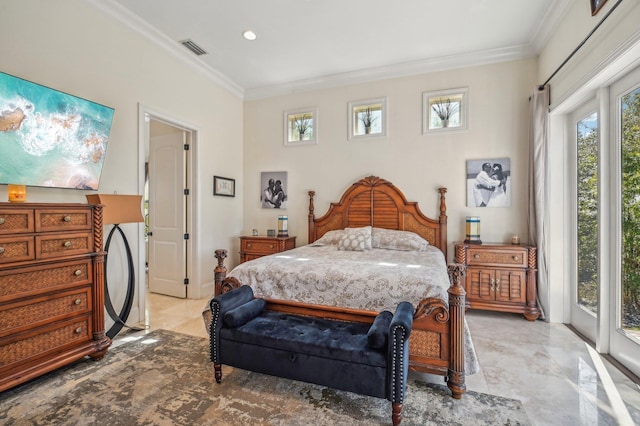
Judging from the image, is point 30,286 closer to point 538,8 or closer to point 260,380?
point 260,380

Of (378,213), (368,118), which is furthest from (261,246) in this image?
(368,118)

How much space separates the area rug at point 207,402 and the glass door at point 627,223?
4.36 feet

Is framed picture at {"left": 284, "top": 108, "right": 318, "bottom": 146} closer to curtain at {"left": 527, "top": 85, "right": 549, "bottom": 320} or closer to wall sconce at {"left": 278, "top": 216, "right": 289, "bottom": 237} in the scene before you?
wall sconce at {"left": 278, "top": 216, "right": 289, "bottom": 237}

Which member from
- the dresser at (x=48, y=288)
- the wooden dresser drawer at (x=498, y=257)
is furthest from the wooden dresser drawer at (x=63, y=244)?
the wooden dresser drawer at (x=498, y=257)

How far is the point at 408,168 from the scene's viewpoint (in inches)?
176

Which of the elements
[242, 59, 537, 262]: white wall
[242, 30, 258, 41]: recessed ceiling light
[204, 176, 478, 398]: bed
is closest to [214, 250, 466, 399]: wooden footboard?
[204, 176, 478, 398]: bed

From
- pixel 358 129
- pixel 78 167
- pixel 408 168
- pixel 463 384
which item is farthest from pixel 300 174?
pixel 463 384

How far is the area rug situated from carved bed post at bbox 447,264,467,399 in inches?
4.0

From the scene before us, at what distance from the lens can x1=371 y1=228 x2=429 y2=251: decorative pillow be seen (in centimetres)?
382

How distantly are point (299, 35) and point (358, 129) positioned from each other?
164cm

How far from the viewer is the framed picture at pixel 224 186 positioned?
15.7 feet

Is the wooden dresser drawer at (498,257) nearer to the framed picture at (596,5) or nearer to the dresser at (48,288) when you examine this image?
the framed picture at (596,5)

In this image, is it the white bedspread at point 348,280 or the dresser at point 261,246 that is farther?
the dresser at point 261,246

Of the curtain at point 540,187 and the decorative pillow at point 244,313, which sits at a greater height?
the curtain at point 540,187
